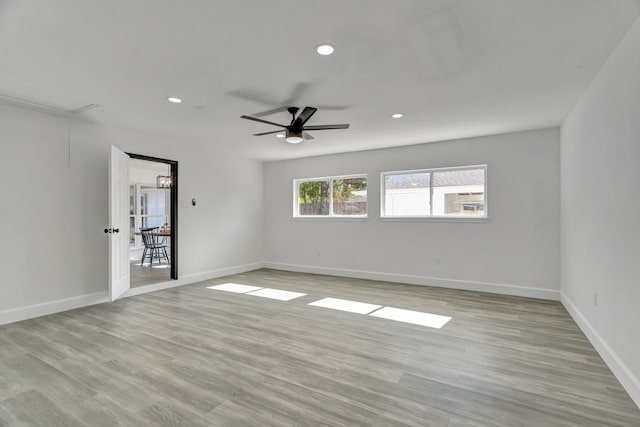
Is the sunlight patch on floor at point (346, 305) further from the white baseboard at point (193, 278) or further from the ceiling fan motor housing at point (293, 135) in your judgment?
the white baseboard at point (193, 278)

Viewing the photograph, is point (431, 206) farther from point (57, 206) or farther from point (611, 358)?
point (57, 206)

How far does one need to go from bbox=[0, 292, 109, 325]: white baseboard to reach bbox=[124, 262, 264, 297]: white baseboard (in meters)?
0.42

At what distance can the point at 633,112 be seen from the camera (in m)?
2.13

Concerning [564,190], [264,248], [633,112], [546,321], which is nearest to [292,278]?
[264,248]

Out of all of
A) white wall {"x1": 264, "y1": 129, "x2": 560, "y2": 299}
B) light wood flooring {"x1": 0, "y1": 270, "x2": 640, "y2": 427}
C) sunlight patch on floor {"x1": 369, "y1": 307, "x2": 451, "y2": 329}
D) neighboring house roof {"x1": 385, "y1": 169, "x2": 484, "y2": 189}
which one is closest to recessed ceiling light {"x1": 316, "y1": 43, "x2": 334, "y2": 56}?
light wood flooring {"x1": 0, "y1": 270, "x2": 640, "y2": 427}

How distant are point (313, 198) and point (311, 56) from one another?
4533 mm

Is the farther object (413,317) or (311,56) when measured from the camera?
(413,317)

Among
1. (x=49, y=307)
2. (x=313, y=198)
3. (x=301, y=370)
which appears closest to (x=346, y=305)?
(x=301, y=370)

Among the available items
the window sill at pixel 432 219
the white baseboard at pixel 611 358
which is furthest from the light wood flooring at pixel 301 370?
the window sill at pixel 432 219

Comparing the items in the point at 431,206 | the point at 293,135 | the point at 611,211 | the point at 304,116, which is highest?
the point at 304,116

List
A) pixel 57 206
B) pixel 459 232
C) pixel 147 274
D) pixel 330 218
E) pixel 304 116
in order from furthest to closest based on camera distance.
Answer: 1. pixel 330 218
2. pixel 147 274
3. pixel 459 232
4. pixel 57 206
5. pixel 304 116

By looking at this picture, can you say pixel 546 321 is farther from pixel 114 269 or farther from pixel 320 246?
pixel 114 269

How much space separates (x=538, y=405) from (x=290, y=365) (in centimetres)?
172

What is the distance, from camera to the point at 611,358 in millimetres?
2496
